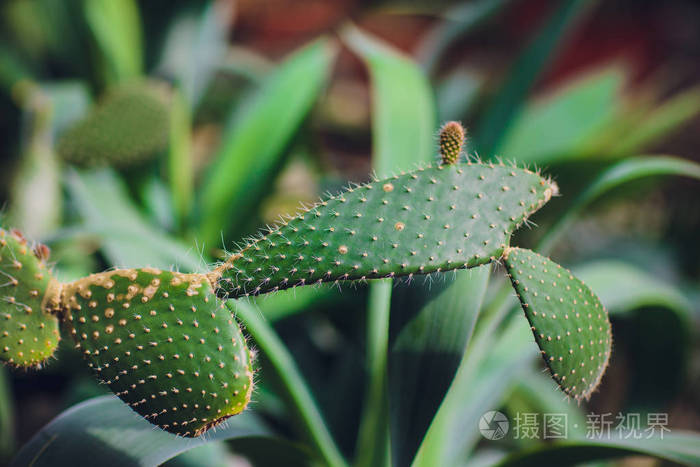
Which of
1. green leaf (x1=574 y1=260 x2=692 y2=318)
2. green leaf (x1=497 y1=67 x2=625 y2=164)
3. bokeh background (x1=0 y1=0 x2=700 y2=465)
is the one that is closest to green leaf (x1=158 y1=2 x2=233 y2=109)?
bokeh background (x1=0 y1=0 x2=700 y2=465)

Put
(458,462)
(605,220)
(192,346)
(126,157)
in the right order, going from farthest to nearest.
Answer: (605,220) < (126,157) < (458,462) < (192,346)

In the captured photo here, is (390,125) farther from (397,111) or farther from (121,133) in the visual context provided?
(121,133)

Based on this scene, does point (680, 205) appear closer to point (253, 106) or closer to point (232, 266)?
point (253, 106)

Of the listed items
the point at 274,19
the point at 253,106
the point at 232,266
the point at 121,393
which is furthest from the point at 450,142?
the point at 274,19

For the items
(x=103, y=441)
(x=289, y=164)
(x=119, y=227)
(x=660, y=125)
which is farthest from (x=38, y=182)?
(x=660, y=125)

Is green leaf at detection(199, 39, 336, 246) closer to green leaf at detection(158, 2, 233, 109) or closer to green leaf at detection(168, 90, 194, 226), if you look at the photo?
green leaf at detection(168, 90, 194, 226)

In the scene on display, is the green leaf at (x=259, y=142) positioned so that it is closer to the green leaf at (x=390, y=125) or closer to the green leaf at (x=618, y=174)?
the green leaf at (x=390, y=125)

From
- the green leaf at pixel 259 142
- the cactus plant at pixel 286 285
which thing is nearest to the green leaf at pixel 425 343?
the cactus plant at pixel 286 285
